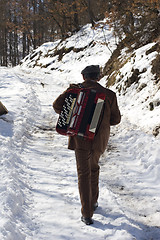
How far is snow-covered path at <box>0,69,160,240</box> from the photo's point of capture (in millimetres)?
3025

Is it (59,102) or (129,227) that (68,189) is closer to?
(129,227)

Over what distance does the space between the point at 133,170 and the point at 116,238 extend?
2104 mm

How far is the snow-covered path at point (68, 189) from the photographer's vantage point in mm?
3025

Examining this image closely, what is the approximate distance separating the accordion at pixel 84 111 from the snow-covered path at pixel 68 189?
4.27 ft

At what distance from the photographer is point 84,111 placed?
292 centimetres

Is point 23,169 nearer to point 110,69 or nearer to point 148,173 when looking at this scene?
point 148,173

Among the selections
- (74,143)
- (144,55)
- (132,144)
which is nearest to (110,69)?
(144,55)

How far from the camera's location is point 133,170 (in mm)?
4832

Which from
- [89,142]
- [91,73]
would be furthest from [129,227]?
[91,73]

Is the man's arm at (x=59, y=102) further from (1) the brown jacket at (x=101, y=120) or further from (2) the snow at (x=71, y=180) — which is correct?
(2) the snow at (x=71, y=180)

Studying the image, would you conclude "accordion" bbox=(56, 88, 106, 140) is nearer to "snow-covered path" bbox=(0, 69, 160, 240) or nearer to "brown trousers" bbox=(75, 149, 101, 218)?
"brown trousers" bbox=(75, 149, 101, 218)

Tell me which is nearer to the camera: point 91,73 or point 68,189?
point 91,73

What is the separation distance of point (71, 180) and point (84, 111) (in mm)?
1923

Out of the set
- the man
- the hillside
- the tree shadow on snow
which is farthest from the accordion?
the hillside
